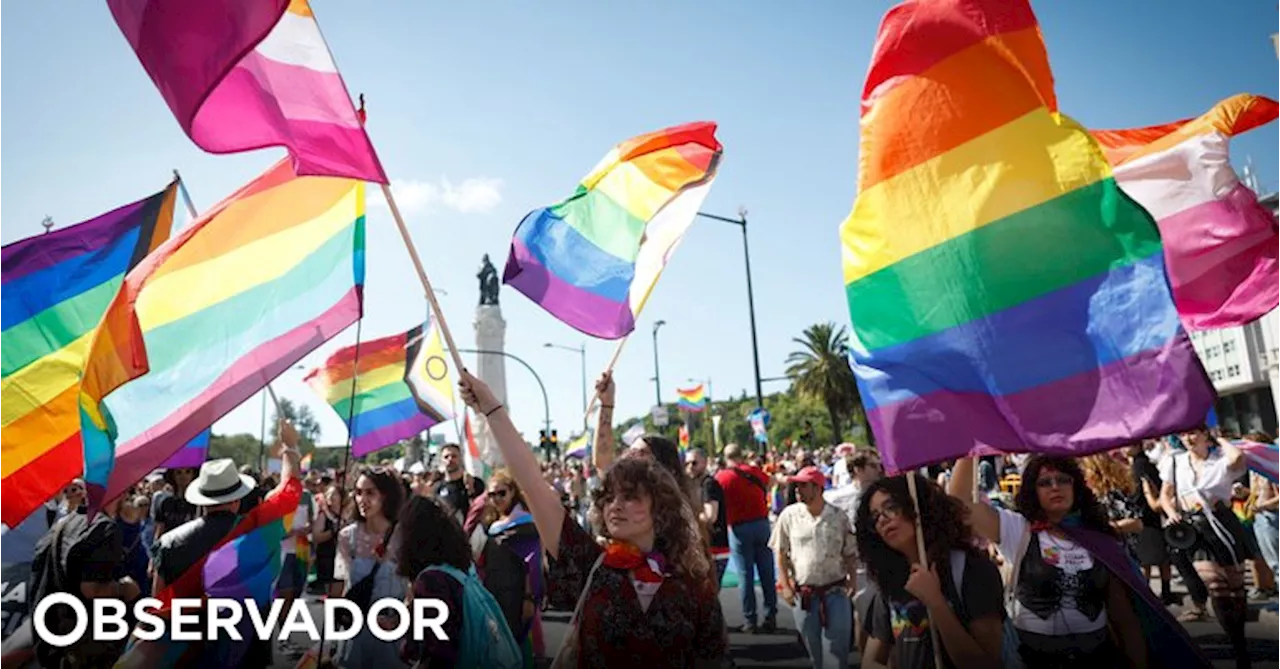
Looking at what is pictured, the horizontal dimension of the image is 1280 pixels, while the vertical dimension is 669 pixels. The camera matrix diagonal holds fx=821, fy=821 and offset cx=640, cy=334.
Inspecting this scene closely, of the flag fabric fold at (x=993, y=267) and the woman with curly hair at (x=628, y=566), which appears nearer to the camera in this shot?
the woman with curly hair at (x=628, y=566)

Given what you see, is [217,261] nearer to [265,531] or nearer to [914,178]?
[265,531]

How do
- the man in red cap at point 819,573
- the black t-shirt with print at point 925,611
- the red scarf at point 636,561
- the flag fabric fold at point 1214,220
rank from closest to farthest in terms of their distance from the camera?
the red scarf at point 636,561 < the black t-shirt with print at point 925,611 < the flag fabric fold at point 1214,220 < the man in red cap at point 819,573

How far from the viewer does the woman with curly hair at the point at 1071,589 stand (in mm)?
3562

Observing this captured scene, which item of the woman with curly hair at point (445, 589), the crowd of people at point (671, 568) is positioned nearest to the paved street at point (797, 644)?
the crowd of people at point (671, 568)

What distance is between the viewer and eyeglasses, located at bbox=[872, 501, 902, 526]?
143 inches

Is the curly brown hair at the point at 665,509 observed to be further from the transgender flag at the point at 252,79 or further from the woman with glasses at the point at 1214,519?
the woman with glasses at the point at 1214,519

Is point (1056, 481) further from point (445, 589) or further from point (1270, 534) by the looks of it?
point (1270, 534)

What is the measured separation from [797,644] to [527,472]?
616cm

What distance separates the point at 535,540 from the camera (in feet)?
18.9

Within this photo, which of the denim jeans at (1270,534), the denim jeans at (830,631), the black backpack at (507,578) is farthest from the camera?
the denim jeans at (1270,534)

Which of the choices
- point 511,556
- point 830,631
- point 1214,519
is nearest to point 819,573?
point 830,631

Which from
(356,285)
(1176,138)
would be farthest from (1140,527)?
(356,285)

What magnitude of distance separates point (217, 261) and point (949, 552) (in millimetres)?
4172

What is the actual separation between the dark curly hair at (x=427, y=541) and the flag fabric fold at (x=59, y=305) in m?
3.54
